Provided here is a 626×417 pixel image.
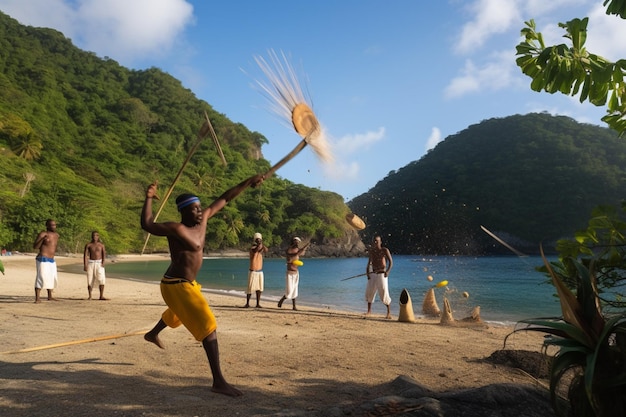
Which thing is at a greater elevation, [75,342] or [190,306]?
[190,306]

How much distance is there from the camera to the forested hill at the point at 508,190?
208 ft

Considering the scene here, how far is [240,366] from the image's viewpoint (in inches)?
198

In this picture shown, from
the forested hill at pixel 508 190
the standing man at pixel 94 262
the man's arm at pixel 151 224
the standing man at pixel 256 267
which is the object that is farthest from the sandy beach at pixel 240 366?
the forested hill at pixel 508 190

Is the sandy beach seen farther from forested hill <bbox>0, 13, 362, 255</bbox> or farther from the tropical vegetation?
forested hill <bbox>0, 13, 362, 255</bbox>

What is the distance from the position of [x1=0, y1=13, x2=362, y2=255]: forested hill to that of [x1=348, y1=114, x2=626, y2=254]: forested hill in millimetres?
16955

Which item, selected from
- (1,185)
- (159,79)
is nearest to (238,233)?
(1,185)

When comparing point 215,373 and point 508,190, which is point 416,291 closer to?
point 215,373

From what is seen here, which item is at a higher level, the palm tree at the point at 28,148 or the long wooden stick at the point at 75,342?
the palm tree at the point at 28,148

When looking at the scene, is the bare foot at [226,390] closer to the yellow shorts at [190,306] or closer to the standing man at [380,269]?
the yellow shorts at [190,306]

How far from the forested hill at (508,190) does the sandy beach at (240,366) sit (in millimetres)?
59183

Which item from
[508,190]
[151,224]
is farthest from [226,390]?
[508,190]

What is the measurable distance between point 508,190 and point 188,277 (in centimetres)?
7196

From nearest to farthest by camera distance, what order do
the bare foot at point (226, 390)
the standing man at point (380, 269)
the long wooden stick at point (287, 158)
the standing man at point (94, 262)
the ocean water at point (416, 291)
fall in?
1. the bare foot at point (226, 390)
2. the long wooden stick at point (287, 158)
3. the standing man at point (380, 269)
4. the standing man at point (94, 262)
5. the ocean water at point (416, 291)

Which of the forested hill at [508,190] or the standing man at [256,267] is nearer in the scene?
the standing man at [256,267]
